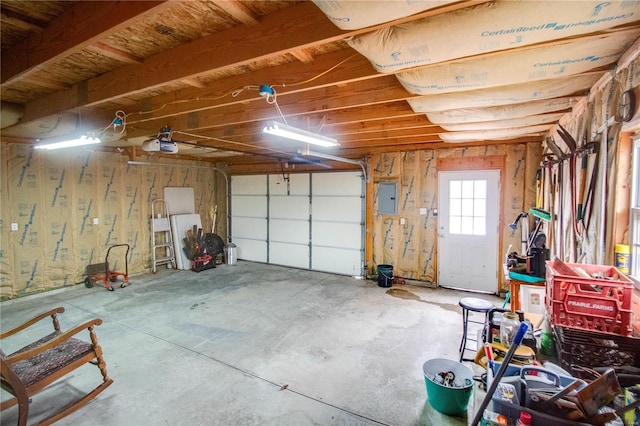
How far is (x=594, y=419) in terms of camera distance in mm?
1107

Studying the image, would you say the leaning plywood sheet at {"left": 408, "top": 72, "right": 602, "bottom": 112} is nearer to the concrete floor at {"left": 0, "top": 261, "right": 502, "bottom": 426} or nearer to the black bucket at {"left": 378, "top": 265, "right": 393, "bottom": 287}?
the concrete floor at {"left": 0, "top": 261, "right": 502, "bottom": 426}

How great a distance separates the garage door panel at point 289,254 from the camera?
284 inches

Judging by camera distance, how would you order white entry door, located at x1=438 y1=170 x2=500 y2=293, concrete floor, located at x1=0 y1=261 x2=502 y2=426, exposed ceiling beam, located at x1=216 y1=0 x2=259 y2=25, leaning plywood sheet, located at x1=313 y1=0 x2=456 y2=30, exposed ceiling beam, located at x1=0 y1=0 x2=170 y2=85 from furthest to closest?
white entry door, located at x1=438 y1=170 x2=500 y2=293
concrete floor, located at x1=0 y1=261 x2=502 y2=426
exposed ceiling beam, located at x1=216 y1=0 x2=259 y2=25
exposed ceiling beam, located at x1=0 y1=0 x2=170 y2=85
leaning plywood sheet, located at x1=313 y1=0 x2=456 y2=30

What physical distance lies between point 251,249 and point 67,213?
3.87m

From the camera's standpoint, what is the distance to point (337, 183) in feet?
22.1

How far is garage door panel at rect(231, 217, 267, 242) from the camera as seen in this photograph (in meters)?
7.81

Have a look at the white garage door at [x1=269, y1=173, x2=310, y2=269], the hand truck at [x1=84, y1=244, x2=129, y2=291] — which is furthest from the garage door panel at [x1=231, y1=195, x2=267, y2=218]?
the hand truck at [x1=84, y1=244, x2=129, y2=291]

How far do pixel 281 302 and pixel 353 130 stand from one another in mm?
2913

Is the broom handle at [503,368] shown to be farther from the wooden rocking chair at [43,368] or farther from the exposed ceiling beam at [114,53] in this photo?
the exposed ceiling beam at [114,53]

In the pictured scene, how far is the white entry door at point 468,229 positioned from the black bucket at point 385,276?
0.94 metres

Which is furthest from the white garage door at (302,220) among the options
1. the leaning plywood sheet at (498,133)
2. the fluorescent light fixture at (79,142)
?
the fluorescent light fixture at (79,142)

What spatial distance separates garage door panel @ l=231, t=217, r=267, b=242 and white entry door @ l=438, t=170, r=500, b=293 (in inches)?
168

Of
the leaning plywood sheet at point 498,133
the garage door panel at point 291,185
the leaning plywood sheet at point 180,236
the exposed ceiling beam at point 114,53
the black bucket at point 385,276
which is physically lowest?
the black bucket at point 385,276

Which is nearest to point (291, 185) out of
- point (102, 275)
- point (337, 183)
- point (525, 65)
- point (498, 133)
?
point (337, 183)
